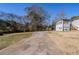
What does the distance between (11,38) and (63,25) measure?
0.59 meters

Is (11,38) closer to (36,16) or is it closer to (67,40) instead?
(36,16)

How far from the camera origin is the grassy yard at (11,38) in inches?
74.8

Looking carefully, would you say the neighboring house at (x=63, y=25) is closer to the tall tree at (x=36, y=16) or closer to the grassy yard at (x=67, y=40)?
the grassy yard at (x=67, y=40)

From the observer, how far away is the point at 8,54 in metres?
1.89

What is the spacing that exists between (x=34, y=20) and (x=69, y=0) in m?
0.44

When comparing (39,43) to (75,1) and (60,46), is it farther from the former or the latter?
(75,1)

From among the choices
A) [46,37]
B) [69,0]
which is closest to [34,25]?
[46,37]

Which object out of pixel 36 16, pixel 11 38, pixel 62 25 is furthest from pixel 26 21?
pixel 62 25

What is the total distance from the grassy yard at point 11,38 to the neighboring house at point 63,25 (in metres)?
0.32

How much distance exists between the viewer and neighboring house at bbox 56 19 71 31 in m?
1.94

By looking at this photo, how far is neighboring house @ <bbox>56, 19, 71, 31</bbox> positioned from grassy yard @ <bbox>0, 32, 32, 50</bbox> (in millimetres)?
325

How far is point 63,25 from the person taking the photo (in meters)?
1.95

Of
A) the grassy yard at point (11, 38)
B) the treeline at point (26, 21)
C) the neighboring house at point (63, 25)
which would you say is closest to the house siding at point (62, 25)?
the neighboring house at point (63, 25)

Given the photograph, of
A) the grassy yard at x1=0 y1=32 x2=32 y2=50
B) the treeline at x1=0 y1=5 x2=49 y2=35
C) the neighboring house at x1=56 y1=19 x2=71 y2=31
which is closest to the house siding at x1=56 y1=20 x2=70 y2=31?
the neighboring house at x1=56 y1=19 x2=71 y2=31
